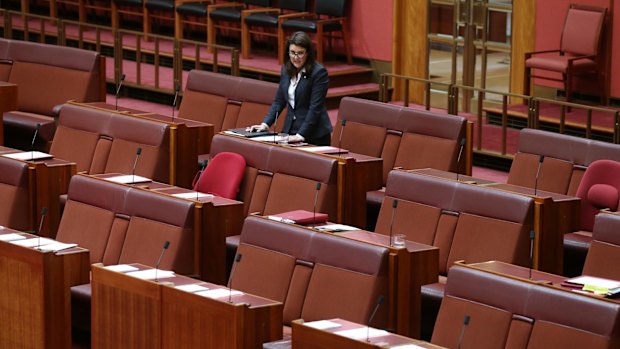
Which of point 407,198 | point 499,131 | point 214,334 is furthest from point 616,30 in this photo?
point 214,334

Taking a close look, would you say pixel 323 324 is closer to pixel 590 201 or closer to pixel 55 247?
pixel 55 247

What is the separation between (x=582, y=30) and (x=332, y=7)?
1.21 metres

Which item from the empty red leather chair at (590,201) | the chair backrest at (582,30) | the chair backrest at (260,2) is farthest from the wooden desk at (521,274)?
the chair backrest at (260,2)

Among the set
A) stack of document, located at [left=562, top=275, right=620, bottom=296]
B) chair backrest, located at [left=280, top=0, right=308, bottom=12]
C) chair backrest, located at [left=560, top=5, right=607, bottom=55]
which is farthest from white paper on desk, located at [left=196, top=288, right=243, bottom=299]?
chair backrest, located at [left=280, top=0, right=308, bottom=12]

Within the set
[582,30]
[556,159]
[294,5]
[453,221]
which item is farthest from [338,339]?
[294,5]

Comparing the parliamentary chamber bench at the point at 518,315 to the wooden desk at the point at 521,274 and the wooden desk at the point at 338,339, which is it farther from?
the wooden desk at the point at 338,339

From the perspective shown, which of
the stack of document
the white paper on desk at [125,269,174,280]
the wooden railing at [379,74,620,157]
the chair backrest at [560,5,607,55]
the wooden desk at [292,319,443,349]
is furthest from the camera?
the chair backrest at [560,5,607,55]

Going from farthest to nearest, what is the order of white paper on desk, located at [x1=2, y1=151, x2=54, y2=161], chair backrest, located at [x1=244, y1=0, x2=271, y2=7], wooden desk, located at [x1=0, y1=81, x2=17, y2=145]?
chair backrest, located at [x1=244, y1=0, x2=271, y2=7] → wooden desk, located at [x1=0, y1=81, x2=17, y2=145] → white paper on desk, located at [x1=2, y1=151, x2=54, y2=161]

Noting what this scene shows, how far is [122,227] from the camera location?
353 cm

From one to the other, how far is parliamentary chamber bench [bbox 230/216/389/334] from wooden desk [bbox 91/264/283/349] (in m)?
0.20

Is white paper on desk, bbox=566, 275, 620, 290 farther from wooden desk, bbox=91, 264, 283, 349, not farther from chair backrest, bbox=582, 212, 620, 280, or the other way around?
wooden desk, bbox=91, 264, 283, 349

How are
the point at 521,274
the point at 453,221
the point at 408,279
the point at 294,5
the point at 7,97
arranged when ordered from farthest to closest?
1. the point at 294,5
2. the point at 7,97
3. the point at 453,221
4. the point at 408,279
5. the point at 521,274

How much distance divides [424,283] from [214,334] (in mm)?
538

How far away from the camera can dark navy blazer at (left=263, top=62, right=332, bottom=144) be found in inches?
160
